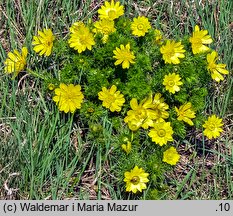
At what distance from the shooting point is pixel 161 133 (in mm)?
3240

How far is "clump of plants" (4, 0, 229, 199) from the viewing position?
3.26 m

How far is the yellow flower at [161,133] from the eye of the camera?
3238 mm

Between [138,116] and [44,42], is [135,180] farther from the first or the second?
[44,42]

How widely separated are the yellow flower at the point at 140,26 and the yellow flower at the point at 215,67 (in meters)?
0.40

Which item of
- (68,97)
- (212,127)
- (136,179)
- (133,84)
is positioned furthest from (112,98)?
(212,127)

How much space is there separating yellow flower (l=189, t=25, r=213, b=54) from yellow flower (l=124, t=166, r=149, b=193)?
775 mm

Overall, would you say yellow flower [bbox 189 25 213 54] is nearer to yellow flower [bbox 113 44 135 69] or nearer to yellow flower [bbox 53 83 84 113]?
yellow flower [bbox 113 44 135 69]

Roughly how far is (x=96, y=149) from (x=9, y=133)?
0.49 metres

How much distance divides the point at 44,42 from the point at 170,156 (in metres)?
0.98

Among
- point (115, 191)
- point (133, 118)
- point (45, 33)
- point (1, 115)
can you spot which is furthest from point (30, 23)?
point (115, 191)

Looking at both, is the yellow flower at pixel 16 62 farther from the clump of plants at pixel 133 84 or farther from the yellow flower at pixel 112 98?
the yellow flower at pixel 112 98

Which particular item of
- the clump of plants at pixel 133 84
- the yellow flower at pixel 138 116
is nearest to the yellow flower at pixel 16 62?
the clump of plants at pixel 133 84

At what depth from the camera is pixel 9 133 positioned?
328 cm

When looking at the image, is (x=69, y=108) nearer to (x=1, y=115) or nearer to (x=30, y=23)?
(x=1, y=115)
